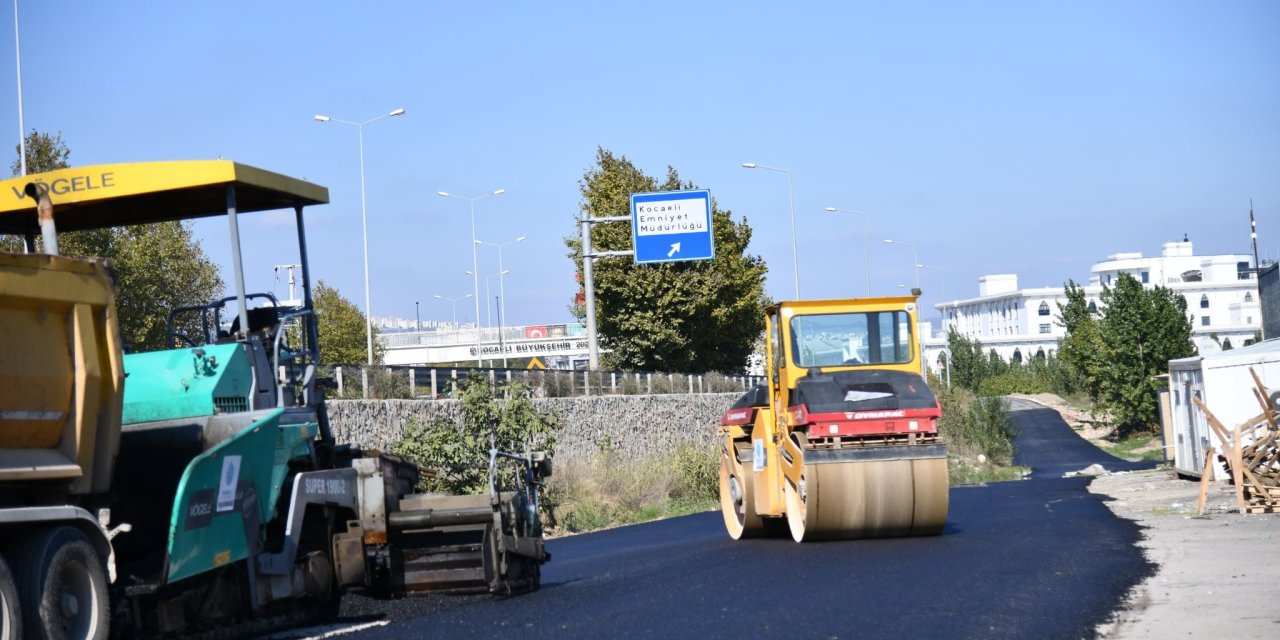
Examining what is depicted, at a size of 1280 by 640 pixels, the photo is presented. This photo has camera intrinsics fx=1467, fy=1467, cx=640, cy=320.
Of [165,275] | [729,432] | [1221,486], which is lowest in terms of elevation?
[1221,486]

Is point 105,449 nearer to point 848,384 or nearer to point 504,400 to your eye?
point 848,384

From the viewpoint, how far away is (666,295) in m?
41.2

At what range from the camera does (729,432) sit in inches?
656

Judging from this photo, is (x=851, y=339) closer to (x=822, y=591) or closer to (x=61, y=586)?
(x=822, y=591)

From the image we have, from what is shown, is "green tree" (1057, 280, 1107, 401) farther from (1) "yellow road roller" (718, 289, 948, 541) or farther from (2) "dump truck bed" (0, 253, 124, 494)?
(2) "dump truck bed" (0, 253, 124, 494)

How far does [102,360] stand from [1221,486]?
703 inches

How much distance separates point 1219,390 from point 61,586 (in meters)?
20.2

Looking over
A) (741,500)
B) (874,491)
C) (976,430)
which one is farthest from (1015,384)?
(874,491)

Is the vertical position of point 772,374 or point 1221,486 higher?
point 772,374

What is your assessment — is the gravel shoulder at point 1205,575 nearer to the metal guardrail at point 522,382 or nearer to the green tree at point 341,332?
the metal guardrail at point 522,382

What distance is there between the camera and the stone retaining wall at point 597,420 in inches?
869

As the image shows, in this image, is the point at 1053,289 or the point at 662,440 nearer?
the point at 662,440

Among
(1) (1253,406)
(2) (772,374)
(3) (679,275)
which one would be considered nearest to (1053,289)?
(3) (679,275)

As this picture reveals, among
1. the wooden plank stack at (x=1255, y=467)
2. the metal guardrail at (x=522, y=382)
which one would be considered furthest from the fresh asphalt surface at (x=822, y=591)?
the metal guardrail at (x=522, y=382)
